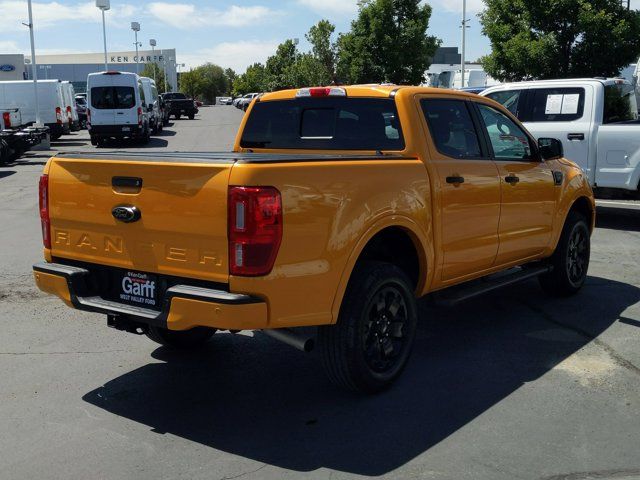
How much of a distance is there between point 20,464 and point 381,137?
306 centimetres

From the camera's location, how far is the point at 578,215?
7.09 metres

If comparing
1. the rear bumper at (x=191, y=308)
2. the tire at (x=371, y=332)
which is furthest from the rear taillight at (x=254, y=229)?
the tire at (x=371, y=332)

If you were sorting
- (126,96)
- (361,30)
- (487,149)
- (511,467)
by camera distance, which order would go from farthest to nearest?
(361,30) < (126,96) < (487,149) < (511,467)

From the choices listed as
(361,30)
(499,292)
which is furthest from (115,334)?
(361,30)

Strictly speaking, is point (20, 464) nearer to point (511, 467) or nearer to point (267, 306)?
point (267, 306)

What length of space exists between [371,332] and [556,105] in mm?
7498

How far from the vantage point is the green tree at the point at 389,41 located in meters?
36.7

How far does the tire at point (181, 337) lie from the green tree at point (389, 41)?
1279 inches

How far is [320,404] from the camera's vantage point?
4.56 meters

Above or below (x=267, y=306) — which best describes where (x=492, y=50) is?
above

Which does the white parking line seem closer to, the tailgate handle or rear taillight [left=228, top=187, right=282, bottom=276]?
rear taillight [left=228, top=187, right=282, bottom=276]

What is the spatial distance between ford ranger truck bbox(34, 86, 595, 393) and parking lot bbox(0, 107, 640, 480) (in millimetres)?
359

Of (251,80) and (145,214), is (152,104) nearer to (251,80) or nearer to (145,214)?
(145,214)

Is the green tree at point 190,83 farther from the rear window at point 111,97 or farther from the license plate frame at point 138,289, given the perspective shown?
the license plate frame at point 138,289
